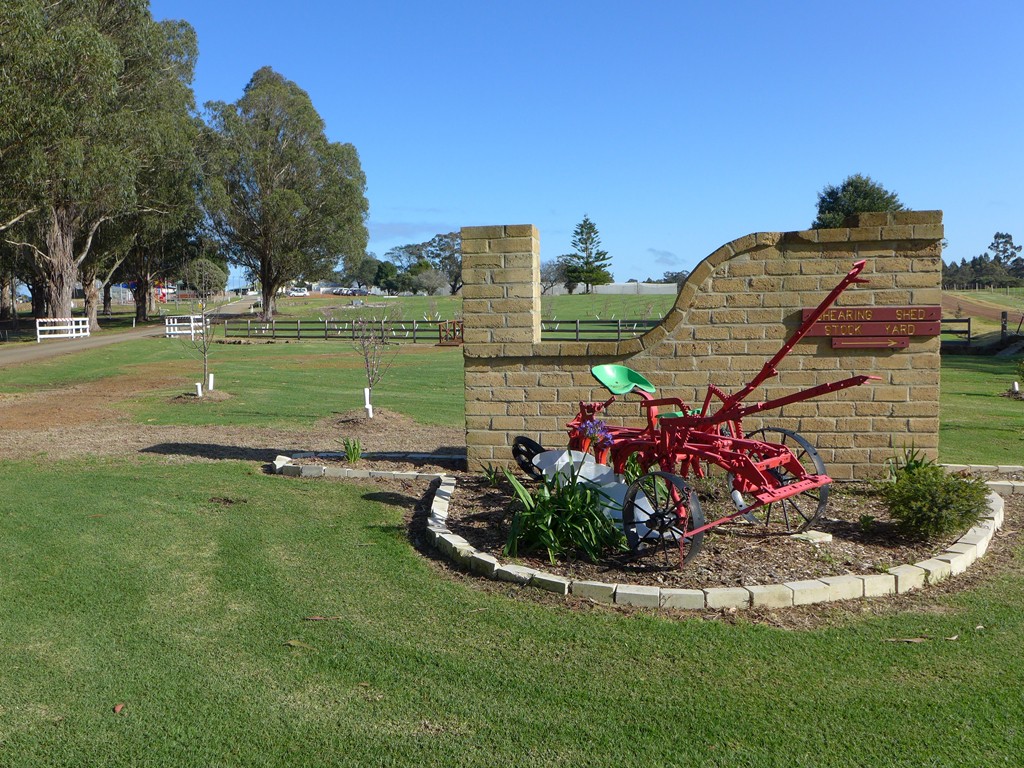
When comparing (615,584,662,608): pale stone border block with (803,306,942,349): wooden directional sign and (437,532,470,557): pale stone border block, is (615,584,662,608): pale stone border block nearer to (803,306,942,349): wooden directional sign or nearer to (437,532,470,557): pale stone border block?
(437,532,470,557): pale stone border block

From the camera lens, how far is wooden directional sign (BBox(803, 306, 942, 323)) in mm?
7453

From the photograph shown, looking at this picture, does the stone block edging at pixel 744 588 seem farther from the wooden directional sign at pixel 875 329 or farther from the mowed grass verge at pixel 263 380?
the mowed grass verge at pixel 263 380

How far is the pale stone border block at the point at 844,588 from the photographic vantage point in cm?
501

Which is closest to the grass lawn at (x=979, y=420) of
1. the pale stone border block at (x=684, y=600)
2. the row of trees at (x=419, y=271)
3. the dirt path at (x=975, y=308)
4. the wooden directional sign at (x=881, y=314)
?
the wooden directional sign at (x=881, y=314)

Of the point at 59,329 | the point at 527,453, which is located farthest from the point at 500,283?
the point at 59,329

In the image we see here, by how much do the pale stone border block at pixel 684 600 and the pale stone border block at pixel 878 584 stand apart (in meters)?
1.01

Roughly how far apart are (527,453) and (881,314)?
3.34 meters

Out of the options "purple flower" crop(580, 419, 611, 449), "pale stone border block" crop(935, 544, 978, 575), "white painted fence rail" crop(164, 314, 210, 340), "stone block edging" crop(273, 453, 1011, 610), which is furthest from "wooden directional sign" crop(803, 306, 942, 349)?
"white painted fence rail" crop(164, 314, 210, 340)

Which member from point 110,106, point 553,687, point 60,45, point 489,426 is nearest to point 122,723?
point 553,687

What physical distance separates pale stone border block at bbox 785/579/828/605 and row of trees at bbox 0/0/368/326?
86.5 ft

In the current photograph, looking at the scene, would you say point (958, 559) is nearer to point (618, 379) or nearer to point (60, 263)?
point (618, 379)

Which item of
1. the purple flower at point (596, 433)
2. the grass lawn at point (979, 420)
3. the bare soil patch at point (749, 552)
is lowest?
the grass lawn at point (979, 420)

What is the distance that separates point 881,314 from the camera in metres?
7.55

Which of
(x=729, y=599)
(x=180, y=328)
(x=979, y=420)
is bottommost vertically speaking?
(x=979, y=420)
